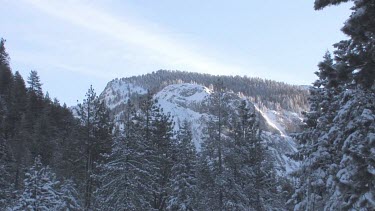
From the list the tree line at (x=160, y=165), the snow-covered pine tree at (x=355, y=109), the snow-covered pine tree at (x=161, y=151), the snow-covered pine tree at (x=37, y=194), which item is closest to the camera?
the snow-covered pine tree at (x=355, y=109)

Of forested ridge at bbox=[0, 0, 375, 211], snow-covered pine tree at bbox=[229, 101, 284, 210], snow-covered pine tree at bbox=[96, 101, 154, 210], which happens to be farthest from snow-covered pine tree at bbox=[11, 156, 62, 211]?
snow-covered pine tree at bbox=[229, 101, 284, 210]

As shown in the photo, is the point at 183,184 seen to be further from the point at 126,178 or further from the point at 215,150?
the point at 126,178

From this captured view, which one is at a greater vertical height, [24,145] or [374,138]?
[374,138]

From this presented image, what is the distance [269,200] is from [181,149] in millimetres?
8649

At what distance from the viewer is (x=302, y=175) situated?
78.4 feet

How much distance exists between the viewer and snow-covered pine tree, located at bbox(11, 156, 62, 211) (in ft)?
69.2

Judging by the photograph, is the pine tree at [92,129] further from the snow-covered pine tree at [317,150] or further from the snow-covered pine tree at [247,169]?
the snow-covered pine tree at [317,150]

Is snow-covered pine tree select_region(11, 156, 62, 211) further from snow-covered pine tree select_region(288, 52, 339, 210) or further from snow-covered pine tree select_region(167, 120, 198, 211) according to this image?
snow-covered pine tree select_region(288, 52, 339, 210)

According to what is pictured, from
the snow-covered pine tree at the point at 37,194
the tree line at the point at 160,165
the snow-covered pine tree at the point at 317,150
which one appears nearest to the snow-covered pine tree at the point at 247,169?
the tree line at the point at 160,165

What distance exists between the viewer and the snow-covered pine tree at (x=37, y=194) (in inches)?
830

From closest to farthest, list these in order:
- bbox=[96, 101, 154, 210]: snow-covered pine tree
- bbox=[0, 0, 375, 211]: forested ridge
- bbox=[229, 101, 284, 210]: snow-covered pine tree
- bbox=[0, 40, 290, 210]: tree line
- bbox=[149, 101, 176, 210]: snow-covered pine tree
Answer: bbox=[0, 0, 375, 211]: forested ridge → bbox=[96, 101, 154, 210]: snow-covered pine tree → bbox=[0, 40, 290, 210]: tree line → bbox=[229, 101, 284, 210]: snow-covered pine tree → bbox=[149, 101, 176, 210]: snow-covered pine tree

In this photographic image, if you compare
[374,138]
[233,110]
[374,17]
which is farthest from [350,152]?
[233,110]

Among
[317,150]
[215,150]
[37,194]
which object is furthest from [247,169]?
[37,194]

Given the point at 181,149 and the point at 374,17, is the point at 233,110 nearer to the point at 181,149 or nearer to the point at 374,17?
the point at 181,149
